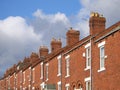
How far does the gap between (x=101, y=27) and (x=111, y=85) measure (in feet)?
26.0

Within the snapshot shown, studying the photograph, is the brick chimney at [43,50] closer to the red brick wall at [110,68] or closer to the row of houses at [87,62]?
the row of houses at [87,62]

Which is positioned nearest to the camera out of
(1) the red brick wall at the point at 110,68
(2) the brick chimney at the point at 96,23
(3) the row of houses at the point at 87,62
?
(1) the red brick wall at the point at 110,68

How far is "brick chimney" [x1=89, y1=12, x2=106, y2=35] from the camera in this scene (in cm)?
3666

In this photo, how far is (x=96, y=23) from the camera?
36.8m

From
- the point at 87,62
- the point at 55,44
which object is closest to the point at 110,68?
the point at 87,62

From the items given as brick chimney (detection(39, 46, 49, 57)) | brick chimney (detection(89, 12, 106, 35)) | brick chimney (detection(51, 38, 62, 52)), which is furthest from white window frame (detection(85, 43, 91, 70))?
brick chimney (detection(39, 46, 49, 57))

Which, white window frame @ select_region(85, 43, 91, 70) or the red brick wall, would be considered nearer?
the red brick wall

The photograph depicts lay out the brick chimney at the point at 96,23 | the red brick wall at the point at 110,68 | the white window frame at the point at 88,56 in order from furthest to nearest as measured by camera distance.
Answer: the brick chimney at the point at 96,23
the white window frame at the point at 88,56
the red brick wall at the point at 110,68

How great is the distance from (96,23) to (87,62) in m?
3.85

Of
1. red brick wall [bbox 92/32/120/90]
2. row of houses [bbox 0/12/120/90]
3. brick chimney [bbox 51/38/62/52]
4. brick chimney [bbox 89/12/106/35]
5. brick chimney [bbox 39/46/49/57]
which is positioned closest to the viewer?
red brick wall [bbox 92/32/120/90]

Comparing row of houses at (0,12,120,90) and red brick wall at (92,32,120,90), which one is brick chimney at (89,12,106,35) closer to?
row of houses at (0,12,120,90)

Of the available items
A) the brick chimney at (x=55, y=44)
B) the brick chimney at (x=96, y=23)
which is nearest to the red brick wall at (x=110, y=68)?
the brick chimney at (x=96, y=23)

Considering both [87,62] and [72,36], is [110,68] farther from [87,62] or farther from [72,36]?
[72,36]

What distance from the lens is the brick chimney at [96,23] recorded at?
3666cm
